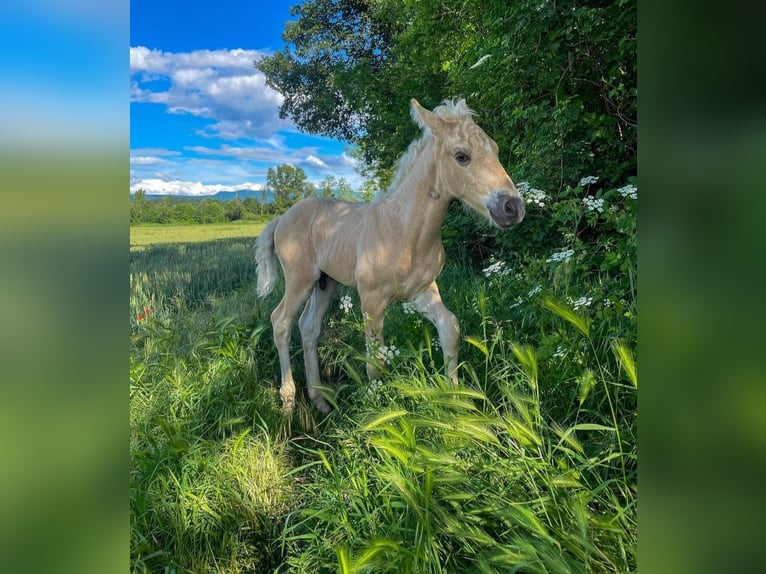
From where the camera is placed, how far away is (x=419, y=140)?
288 cm

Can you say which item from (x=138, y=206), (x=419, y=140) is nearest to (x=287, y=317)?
(x=419, y=140)

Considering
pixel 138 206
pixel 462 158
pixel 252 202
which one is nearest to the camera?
pixel 462 158

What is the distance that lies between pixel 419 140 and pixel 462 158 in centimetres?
46

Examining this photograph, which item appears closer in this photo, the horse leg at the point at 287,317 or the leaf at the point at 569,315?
the leaf at the point at 569,315

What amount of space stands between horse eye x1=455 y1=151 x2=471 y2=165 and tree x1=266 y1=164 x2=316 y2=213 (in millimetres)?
3082

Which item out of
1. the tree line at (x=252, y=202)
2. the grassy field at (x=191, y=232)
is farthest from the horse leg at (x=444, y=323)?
the grassy field at (x=191, y=232)

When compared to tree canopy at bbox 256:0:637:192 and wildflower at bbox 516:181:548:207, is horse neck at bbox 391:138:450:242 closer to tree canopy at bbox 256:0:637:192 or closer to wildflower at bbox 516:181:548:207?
wildflower at bbox 516:181:548:207

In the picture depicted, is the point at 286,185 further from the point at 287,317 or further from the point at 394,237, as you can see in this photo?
the point at 394,237

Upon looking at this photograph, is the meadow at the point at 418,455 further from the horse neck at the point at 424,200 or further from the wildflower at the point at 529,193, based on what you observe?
the horse neck at the point at 424,200

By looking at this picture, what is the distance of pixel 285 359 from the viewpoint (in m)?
3.37

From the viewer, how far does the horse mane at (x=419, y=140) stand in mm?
2604

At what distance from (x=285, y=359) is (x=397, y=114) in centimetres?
336
